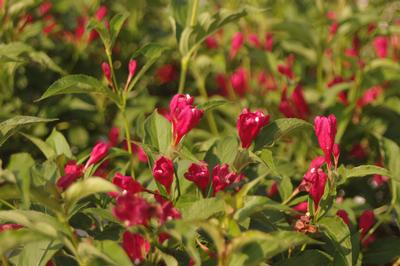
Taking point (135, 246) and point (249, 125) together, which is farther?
point (249, 125)

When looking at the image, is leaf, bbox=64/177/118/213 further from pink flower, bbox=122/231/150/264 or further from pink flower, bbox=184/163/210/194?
pink flower, bbox=184/163/210/194

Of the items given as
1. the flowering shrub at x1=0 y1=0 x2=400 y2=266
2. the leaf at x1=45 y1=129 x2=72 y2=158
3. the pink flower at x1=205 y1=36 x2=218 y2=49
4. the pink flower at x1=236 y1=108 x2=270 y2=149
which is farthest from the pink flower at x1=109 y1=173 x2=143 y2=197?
the pink flower at x1=205 y1=36 x2=218 y2=49

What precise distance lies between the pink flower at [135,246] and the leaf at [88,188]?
14 cm

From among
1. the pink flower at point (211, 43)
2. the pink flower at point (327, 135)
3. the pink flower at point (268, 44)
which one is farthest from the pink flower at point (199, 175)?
the pink flower at point (211, 43)

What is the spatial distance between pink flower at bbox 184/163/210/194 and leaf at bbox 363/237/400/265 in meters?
0.55

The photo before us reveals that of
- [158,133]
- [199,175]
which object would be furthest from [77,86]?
[199,175]

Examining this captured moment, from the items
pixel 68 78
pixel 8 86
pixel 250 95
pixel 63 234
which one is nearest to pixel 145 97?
pixel 250 95

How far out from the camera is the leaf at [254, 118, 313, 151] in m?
1.29

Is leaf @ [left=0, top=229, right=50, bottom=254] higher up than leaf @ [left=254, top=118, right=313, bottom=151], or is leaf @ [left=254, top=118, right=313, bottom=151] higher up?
leaf @ [left=0, top=229, right=50, bottom=254]

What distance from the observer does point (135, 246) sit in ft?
3.49

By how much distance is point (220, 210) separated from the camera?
3.43 ft

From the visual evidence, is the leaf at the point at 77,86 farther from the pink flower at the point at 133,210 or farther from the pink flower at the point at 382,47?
the pink flower at the point at 382,47

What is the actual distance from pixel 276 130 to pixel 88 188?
503 mm

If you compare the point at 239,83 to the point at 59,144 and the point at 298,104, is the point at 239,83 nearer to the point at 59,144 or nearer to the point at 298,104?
the point at 298,104
